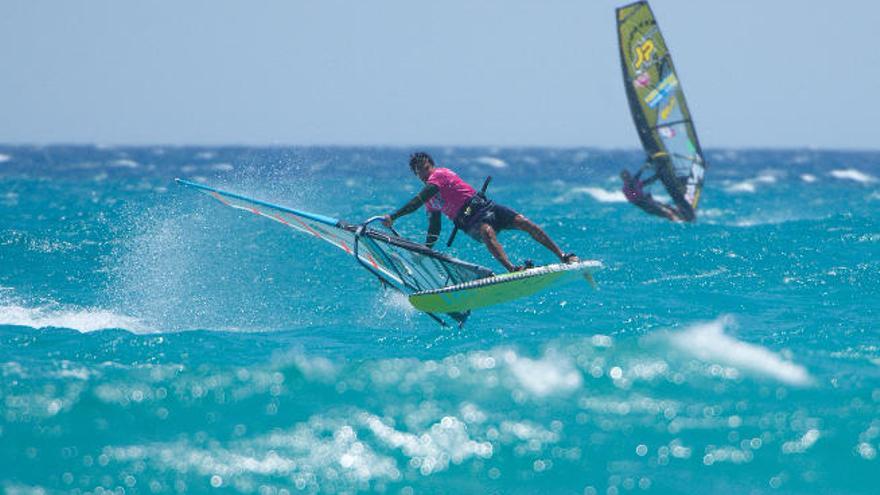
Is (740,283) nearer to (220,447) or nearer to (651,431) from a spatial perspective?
(651,431)

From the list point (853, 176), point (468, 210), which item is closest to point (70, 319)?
point (468, 210)

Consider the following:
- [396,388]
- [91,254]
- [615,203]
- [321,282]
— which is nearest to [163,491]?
[396,388]

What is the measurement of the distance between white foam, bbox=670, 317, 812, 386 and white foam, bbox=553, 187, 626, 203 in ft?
69.7

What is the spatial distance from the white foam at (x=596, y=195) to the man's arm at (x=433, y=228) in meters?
21.8

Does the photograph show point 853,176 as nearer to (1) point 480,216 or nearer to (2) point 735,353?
(2) point 735,353

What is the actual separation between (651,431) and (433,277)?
107 inches

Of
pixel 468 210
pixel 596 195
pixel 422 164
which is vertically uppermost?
pixel 422 164

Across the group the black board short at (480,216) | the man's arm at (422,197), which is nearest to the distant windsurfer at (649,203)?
the black board short at (480,216)

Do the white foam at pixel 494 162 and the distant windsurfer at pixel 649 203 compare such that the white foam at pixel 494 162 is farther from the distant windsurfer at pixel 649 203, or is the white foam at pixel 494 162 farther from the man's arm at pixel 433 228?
the man's arm at pixel 433 228

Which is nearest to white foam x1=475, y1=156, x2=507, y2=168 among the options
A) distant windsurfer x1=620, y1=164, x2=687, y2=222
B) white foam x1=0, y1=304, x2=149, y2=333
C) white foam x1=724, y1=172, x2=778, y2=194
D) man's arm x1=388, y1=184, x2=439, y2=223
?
white foam x1=724, y1=172, x2=778, y2=194

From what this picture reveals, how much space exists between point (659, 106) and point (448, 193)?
12.7m

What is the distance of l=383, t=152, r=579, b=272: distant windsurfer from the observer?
8.62 meters

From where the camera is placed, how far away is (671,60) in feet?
66.8

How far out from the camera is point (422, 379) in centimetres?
791
